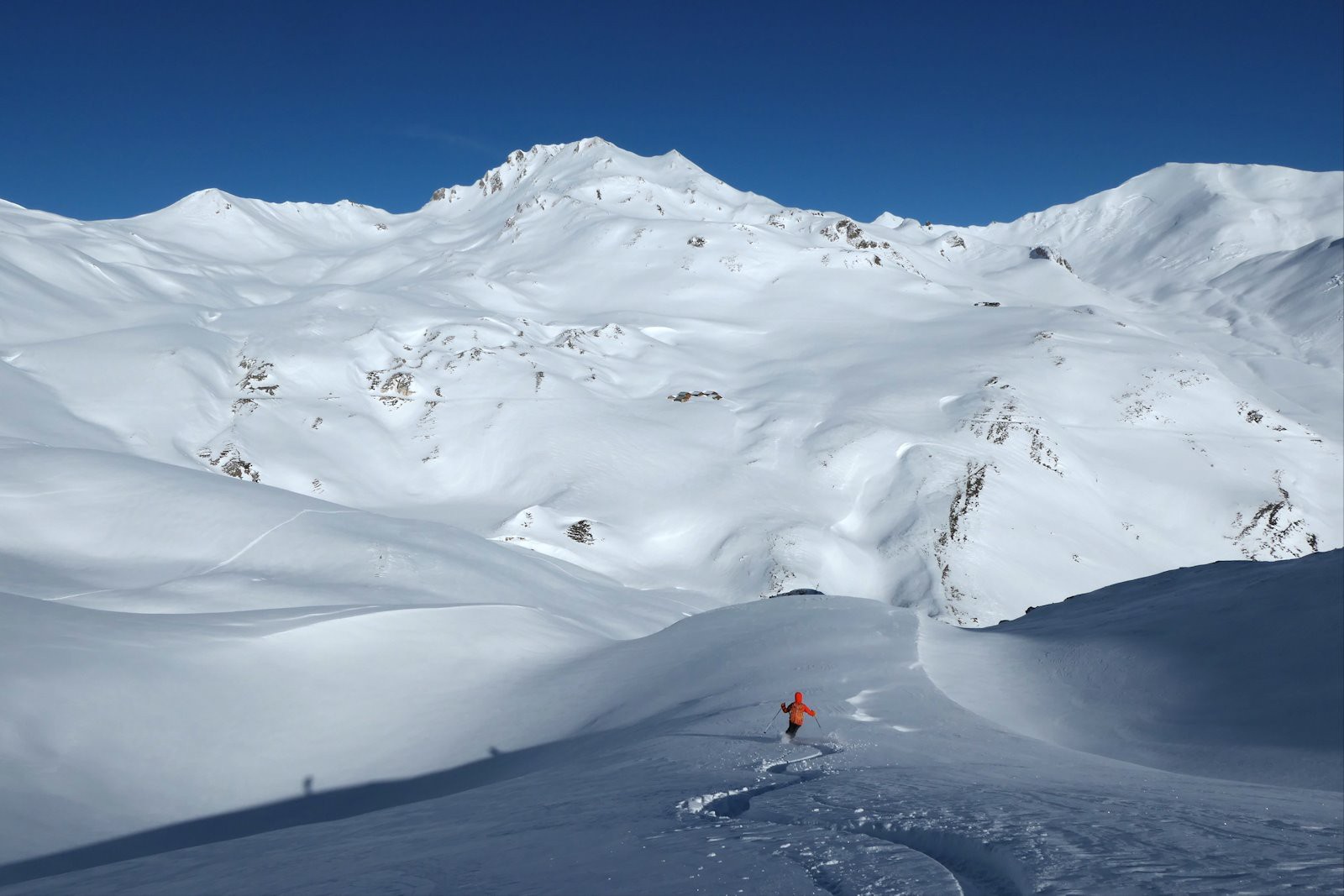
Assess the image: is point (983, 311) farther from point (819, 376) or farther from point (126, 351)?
point (126, 351)

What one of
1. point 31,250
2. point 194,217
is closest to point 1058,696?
point 31,250

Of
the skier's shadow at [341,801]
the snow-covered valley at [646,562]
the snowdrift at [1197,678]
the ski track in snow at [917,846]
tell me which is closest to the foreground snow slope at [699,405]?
the snow-covered valley at [646,562]

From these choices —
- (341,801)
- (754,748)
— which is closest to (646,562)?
(341,801)

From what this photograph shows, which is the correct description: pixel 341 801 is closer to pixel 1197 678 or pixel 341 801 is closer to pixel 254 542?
pixel 1197 678

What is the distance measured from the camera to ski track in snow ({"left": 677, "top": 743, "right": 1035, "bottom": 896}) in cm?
483

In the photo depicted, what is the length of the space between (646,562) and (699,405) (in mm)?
17490

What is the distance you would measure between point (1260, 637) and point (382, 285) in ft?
272

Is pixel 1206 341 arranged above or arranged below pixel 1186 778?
above

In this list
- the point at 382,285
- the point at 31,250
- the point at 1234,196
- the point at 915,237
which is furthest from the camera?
the point at 1234,196

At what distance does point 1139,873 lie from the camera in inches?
186

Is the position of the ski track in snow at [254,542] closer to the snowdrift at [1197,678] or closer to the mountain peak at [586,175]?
the snowdrift at [1197,678]

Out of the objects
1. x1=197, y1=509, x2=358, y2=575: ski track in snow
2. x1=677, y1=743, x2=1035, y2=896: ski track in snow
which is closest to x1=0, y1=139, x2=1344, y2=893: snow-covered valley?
x1=677, y1=743, x2=1035, y2=896: ski track in snow

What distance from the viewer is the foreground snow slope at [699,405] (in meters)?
40.7

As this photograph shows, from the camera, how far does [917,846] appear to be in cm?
558
